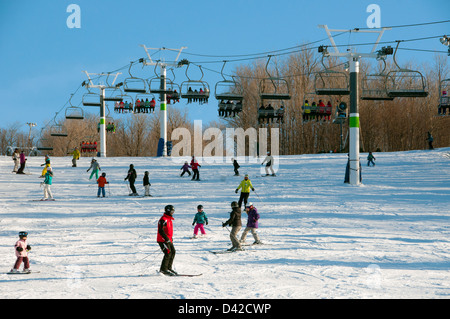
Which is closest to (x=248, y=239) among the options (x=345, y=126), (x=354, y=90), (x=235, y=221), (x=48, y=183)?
(x=235, y=221)

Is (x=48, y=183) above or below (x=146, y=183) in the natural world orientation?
above

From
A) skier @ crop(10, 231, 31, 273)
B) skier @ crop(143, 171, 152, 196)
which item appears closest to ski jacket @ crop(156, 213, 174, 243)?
skier @ crop(10, 231, 31, 273)

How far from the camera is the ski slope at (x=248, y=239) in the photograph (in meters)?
8.49

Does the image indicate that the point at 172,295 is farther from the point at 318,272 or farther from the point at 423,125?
the point at 423,125

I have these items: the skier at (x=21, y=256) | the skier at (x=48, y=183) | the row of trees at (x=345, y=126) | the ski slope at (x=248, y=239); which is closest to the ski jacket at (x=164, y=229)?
the ski slope at (x=248, y=239)

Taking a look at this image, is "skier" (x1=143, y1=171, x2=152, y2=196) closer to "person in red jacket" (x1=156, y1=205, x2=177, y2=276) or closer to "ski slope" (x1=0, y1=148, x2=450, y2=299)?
"ski slope" (x1=0, y1=148, x2=450, y2=299)

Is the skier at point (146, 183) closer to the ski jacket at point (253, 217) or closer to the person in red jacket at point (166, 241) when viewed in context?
the ski jacket at point (253, 217)

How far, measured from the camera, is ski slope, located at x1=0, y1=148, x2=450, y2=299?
8492 millimetres

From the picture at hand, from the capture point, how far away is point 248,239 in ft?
42.4

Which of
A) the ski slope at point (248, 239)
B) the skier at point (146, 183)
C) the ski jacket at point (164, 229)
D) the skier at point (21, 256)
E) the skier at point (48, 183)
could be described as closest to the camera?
the ski slope at point (248, 239)

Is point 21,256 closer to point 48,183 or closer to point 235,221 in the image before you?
point 235,221

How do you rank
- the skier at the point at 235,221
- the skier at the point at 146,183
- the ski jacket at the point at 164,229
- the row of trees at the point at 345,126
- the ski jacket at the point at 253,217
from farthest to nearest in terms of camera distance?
the row of trees at the point at 345,126, the skier at the point at 146,183, the ski jacket at the point at 253,217, the skier at the point at 235,221, the ski jacket at the point at 164,229

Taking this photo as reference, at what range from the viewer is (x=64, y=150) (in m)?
80.8

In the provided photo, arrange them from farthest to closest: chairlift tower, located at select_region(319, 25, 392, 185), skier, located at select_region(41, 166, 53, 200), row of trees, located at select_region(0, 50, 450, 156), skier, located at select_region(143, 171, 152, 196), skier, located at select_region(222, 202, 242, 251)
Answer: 1. row of trees, located at select_region(0, 50, 450, 156)
2. chairlift tower, located at select_region(319, 25, 392, 185)
3. skier, located at select_region(143, 171, 152, 196)
4. skier, located at select_region(41, 166, 53, 200)
5. skier, located at select_region(222, 202, 242, 251)
